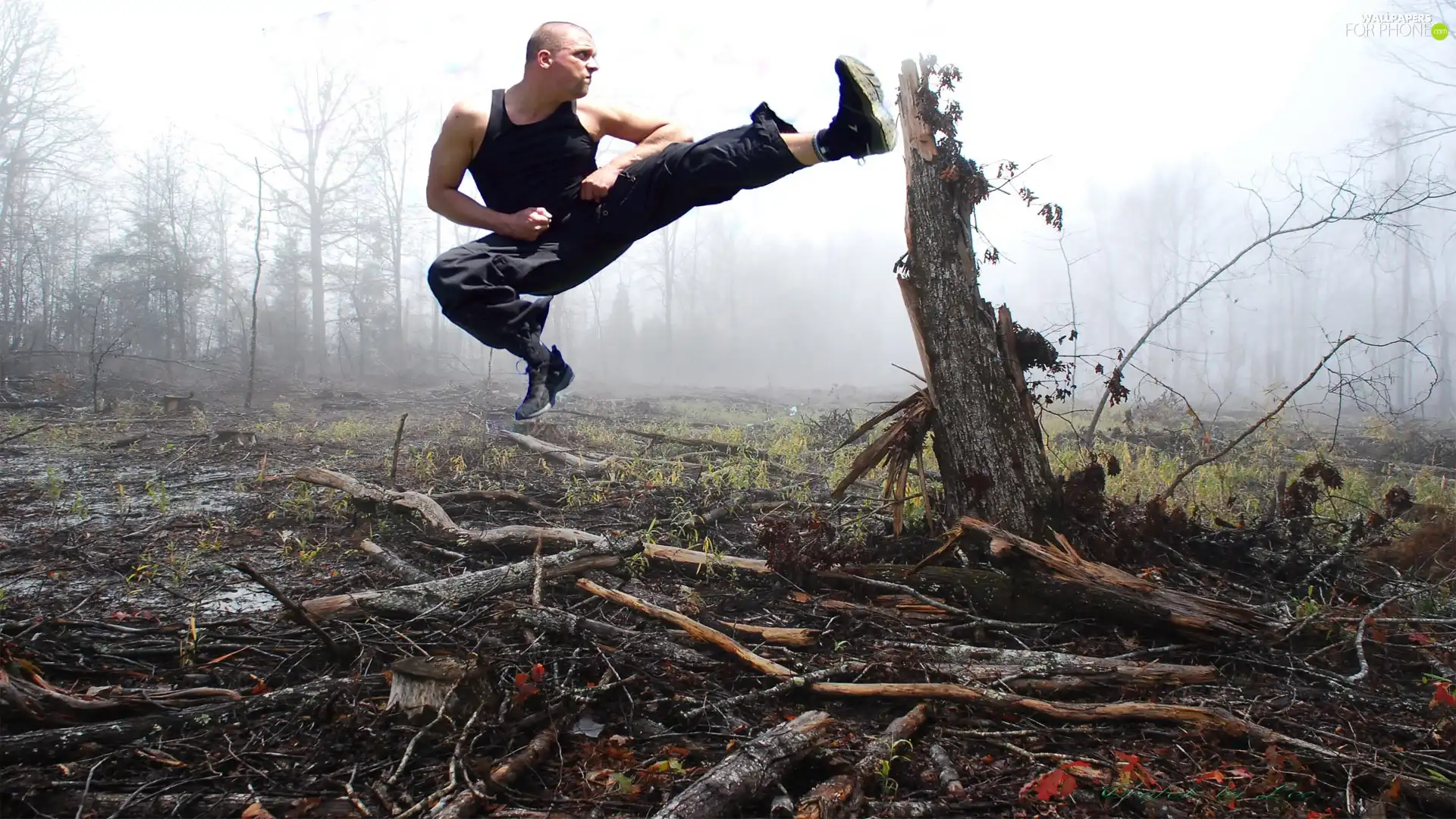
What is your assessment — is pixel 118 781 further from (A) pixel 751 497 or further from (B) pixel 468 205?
(A) pixel 751 497

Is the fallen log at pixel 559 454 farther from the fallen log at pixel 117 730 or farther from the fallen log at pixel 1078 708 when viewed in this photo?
the fallen log at pixel 1078 708

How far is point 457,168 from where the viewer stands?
2650 millimetres

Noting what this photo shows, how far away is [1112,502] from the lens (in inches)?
174

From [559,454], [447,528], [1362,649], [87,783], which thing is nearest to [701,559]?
[447,528]

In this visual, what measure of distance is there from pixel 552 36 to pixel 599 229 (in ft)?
2.33

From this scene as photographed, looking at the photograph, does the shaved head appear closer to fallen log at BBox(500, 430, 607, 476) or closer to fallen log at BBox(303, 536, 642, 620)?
fallen log at BBox(303, 536, 642, 620)

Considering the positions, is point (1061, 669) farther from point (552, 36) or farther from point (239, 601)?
point (239, 601)

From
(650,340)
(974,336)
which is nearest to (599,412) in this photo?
(974,336)

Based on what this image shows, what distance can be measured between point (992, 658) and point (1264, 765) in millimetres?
951

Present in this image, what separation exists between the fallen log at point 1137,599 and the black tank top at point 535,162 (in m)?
2.80

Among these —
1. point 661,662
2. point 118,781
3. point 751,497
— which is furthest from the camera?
point 751,497

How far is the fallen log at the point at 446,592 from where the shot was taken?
127 inches

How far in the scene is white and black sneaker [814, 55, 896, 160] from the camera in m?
2.36

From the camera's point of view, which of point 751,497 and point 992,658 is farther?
point 751,497
